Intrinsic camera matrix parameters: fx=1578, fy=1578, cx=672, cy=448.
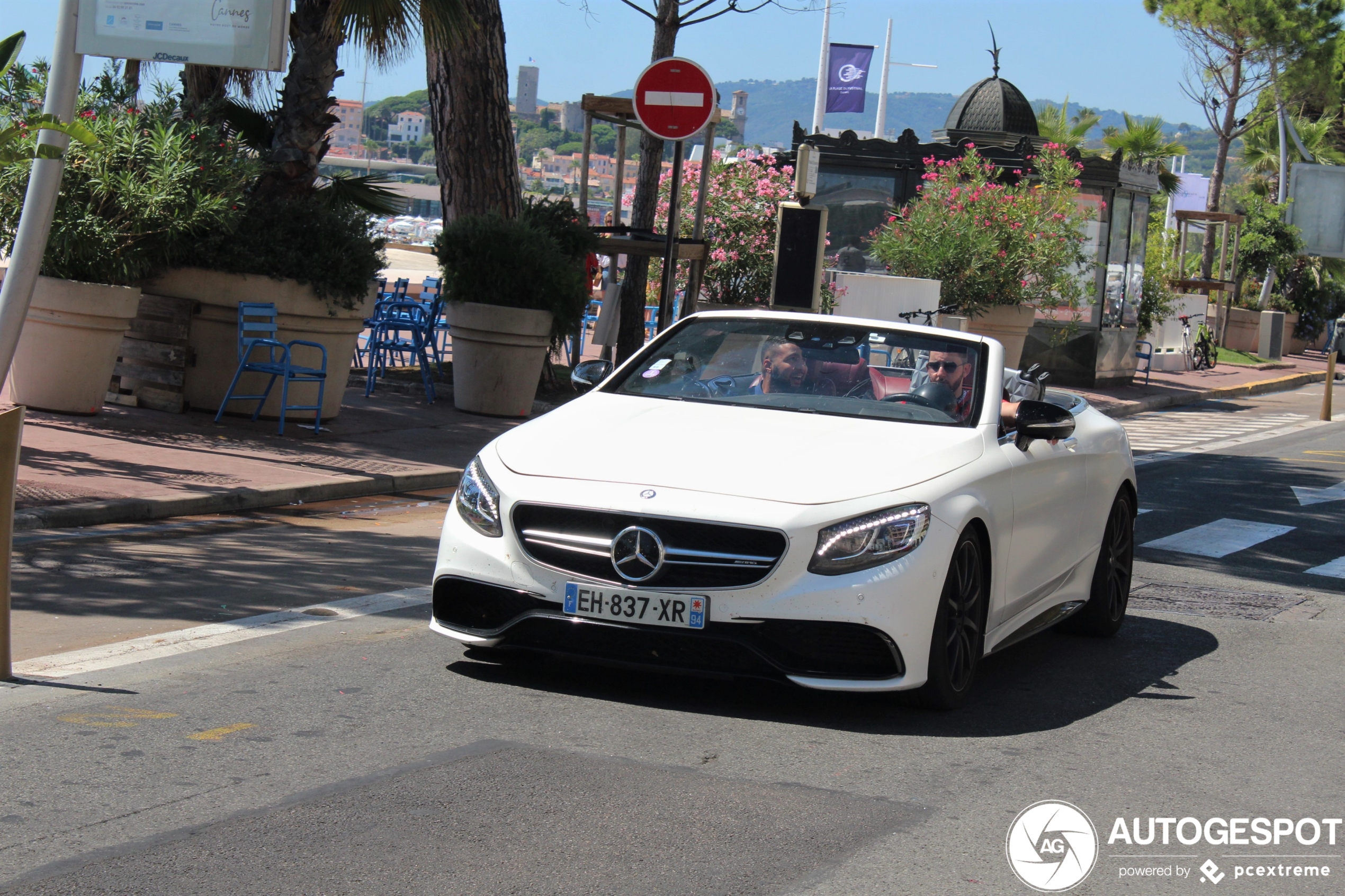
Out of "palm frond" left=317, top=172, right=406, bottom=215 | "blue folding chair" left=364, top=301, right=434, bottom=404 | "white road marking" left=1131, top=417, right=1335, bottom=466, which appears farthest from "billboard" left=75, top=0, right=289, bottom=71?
"white road marking" left=1131, top=417, right=1335, bottom=466

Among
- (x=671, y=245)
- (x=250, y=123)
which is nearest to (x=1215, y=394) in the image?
(x=671, y=245)

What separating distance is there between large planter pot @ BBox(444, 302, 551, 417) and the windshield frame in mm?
7564

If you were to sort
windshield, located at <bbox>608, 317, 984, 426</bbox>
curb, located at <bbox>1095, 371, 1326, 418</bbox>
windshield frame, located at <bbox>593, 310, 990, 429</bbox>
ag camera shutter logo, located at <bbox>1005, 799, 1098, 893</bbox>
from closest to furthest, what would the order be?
ag camera shutter logo, located at <bbox>1005, 799, 1098, 893</bbox> < windshield frame, located at <bbox>593, 310, 990, 429</bbox> < windshield, located at <bbox>608, 317, 984, 426</bbox> < curb, located at <bbox>1095, 371, 1326, 418</bbox>

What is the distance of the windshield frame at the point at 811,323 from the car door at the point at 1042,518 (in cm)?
29

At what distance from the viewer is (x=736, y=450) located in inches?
224

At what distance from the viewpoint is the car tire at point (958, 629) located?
5574 mm

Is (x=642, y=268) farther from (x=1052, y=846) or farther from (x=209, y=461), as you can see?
(x=1052, y=846)

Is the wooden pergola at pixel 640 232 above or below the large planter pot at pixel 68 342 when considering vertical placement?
above

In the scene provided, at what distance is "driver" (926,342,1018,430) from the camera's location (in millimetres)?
6484

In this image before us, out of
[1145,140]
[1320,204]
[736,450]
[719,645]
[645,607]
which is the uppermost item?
[1145,140]

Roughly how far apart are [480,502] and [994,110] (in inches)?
1099

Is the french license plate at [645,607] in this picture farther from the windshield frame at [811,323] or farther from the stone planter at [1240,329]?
the stone planter at [1240,329]

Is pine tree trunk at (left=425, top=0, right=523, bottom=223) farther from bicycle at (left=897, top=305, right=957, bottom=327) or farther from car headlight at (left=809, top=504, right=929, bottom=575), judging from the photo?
car headlight at (left=809, top=504, right=929, bottom=575)

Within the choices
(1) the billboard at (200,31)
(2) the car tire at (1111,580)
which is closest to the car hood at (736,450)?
(2) the car tire at (1111,580)
